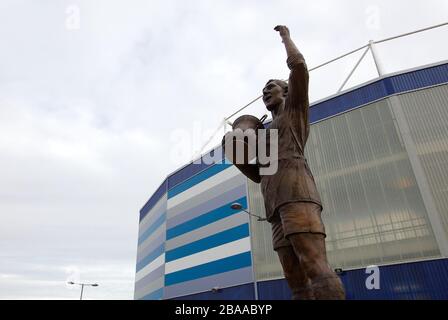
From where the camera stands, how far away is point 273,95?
373 centimetres

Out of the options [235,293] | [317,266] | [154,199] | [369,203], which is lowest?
[317,266]

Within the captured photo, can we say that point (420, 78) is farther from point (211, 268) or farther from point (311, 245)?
point (311, 245)

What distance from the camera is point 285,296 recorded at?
57.1ft

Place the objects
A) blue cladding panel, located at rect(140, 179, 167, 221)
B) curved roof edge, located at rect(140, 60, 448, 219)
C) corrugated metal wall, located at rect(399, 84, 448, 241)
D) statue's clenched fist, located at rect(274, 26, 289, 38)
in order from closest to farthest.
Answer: statue's clenched fist, located at rect(274, 26, 289, 38) < corrugated metal wall, located at rect(399, 84, 448, 241) < curved roof edge, located at rect(140, 60, 448, 219) < blue cladding panel, located at rect(140, 179, 167, 221)

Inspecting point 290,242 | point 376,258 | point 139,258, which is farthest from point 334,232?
point 139,258

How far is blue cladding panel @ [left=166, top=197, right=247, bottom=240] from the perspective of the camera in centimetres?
2209

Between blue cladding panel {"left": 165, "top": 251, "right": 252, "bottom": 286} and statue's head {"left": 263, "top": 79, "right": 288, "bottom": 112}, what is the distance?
17240 mm

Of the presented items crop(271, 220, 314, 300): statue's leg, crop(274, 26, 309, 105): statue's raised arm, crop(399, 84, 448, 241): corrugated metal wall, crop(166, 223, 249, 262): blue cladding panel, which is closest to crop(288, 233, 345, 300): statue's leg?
crop(271, 220, 314, 300): statue's leg

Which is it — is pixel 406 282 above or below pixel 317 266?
above

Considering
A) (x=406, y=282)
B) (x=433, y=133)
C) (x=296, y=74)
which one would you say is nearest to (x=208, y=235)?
(x=406, y=282)

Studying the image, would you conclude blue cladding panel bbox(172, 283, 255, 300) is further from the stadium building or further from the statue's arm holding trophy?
the statue's arm holding trophy

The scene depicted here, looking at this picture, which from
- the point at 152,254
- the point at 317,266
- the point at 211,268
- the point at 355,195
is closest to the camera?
the point at 317,266

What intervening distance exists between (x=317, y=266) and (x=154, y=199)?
31498 millimetres

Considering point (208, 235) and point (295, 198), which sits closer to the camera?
point (295, 198)
